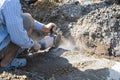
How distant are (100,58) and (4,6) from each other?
3.77 ft

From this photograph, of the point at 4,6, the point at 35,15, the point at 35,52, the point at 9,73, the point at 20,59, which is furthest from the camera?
the point at 35,15

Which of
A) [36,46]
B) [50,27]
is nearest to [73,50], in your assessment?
[50,27]

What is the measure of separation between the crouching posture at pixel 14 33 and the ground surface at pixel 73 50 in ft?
0.42

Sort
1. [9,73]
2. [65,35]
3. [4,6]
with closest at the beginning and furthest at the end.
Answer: [4,6], [9,73], [65,35]

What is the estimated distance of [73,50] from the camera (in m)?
3.53

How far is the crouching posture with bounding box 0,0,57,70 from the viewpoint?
8.93ft

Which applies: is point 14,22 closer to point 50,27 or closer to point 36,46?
point 36,46

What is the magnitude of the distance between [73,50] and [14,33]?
92 centimetres

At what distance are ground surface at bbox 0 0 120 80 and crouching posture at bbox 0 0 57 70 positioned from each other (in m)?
0.13

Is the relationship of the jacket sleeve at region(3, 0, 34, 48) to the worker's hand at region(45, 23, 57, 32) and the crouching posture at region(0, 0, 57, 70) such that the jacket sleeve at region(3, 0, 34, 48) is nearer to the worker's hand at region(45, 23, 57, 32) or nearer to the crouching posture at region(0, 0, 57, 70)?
the crouching posture at region(0, 0, 57, 70)

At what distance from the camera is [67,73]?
3.04 metres

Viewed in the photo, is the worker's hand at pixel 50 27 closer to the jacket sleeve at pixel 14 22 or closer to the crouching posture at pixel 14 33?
the crouching posture at pixel 14 33

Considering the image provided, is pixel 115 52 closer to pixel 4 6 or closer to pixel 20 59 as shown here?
pixel 20 59

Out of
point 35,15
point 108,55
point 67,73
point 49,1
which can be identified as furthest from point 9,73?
point 49,1
